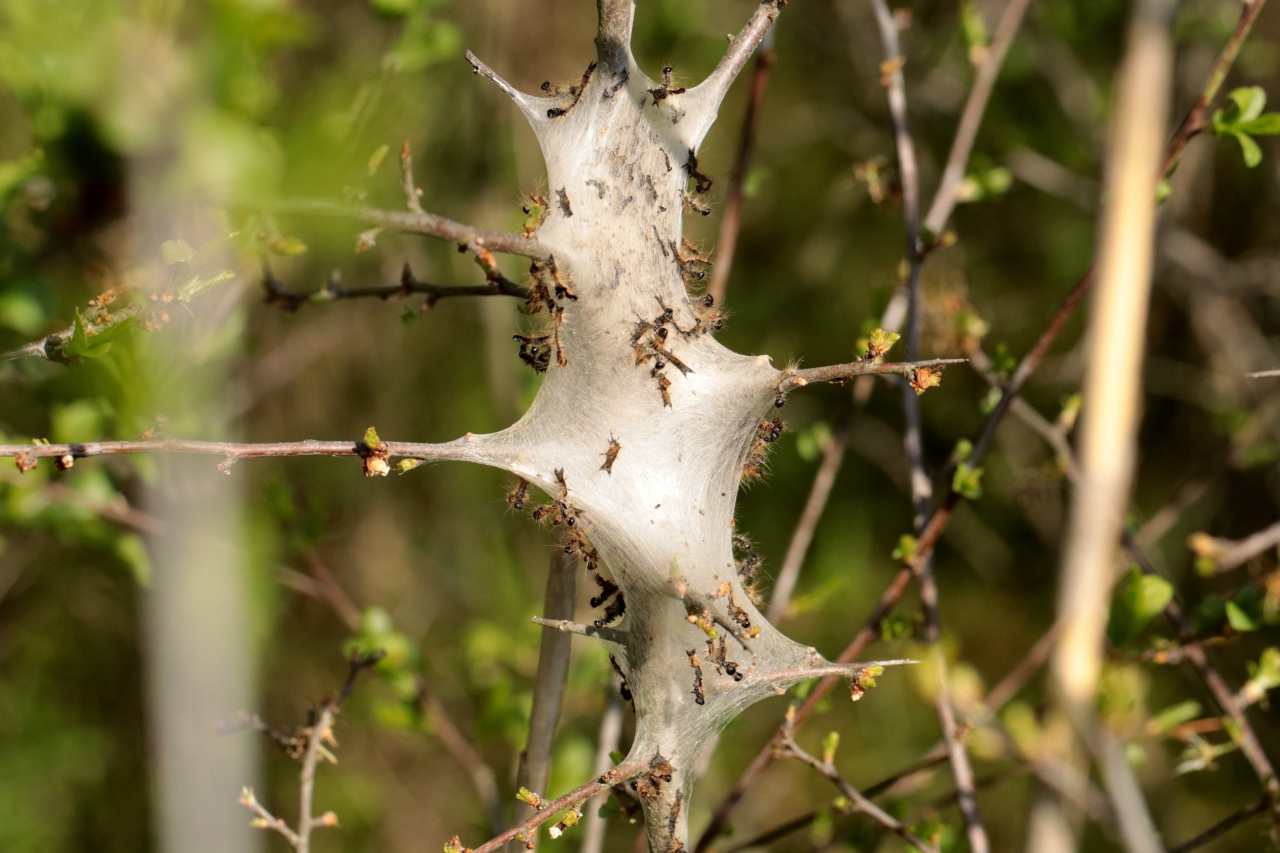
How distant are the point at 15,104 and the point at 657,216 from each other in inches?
81.6

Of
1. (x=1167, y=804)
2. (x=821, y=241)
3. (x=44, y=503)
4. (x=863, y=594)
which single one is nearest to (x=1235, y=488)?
(x=1167, y=804)

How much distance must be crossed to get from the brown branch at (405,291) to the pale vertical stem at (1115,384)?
2.85 ft

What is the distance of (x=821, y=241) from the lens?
169 inches

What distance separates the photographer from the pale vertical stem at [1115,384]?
93cm

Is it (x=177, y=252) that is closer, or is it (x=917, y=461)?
(x=177, y=252)

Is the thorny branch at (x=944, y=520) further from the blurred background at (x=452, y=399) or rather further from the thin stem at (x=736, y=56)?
the thin stem at (x=736, y=56)

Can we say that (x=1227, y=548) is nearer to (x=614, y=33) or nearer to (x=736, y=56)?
(x=736, y=56)

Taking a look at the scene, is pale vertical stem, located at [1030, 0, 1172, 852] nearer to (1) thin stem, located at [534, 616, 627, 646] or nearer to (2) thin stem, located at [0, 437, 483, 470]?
(1) thin stem, located at [534, 616, 627, 646]

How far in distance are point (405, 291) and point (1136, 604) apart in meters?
1.48

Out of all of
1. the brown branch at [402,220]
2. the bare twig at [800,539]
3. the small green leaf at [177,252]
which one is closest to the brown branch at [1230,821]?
the bare twig at [800,539]

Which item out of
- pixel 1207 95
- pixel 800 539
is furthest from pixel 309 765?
pixel 1207 95

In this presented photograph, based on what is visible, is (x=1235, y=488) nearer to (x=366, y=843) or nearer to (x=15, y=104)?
(x=366, y=843)

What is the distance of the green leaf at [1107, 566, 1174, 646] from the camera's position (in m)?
1.69

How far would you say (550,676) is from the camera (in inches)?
64.1
